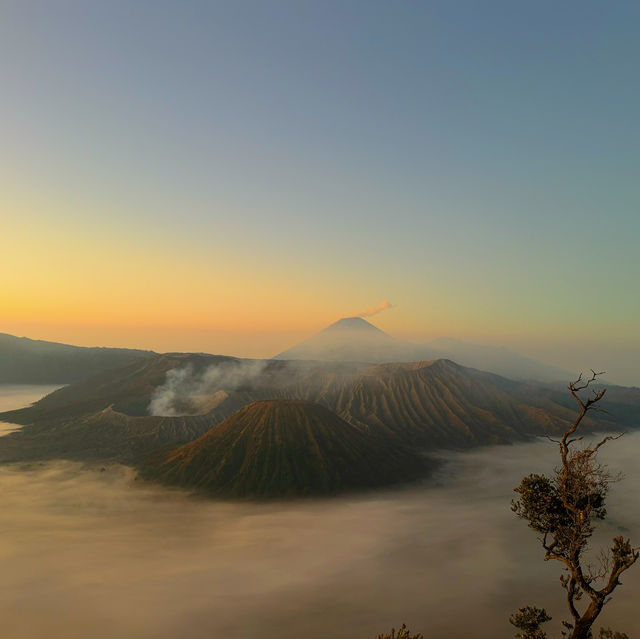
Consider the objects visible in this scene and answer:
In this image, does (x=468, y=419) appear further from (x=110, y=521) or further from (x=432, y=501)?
(x=110, y=521)

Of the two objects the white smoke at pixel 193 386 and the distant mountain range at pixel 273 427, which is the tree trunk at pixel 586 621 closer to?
the distant mountain range at pixel 273 427

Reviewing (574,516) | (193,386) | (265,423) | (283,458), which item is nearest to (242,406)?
(193,386)

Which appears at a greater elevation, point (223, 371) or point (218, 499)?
point (223, 371)

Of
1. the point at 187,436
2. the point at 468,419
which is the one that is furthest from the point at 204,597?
the point at 468,419

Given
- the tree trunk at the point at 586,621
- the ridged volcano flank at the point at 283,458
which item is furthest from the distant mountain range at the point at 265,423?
the tree trunk at the point at 586,621

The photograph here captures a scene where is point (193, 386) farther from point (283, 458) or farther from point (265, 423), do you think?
point (283, 458)

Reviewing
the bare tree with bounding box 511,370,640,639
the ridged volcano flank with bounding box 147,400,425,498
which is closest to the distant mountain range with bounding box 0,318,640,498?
the ridged volcano flank with bounding box 147,400,425,498
